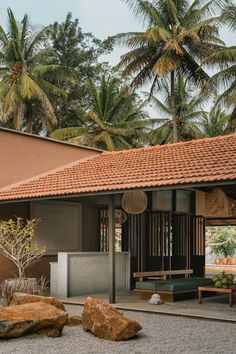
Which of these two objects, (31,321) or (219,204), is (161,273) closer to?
(219,204)

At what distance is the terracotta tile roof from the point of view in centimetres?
1084

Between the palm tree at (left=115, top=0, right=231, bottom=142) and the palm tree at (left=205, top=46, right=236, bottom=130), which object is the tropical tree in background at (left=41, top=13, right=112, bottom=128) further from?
the palm tree at (left=205, top=46, right=236, bottom=130)

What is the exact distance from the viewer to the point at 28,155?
16031 millimetres

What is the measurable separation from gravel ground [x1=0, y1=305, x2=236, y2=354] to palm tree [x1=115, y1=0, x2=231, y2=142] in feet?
66.2

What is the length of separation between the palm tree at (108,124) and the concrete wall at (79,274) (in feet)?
55.1

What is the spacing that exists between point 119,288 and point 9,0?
21.7 m

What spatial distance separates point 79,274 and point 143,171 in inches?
116

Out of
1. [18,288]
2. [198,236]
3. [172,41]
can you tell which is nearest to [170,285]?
[18,288]

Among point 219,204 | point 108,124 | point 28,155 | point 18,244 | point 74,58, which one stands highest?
point 74,58

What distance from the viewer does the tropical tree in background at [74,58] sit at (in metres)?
37.1

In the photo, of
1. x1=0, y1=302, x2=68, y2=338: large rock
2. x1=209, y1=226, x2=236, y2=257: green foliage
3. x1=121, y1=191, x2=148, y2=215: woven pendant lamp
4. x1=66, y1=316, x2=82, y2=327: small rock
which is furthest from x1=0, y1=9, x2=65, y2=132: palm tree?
x1=0, y1=302, x2=68, y2=338: large rock

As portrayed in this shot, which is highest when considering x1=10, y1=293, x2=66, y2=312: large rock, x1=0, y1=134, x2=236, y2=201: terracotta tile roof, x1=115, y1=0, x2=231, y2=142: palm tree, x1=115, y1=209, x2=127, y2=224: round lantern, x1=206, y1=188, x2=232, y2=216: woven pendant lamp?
x1=115, y1=0, x2=231, y2=142: palm tree

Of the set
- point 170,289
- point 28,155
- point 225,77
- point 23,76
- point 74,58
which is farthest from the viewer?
point 74,58

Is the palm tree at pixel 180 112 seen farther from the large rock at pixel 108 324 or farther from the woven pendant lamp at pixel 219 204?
the large rock at pixel 108 324
